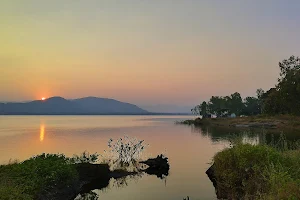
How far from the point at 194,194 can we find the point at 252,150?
4996 millimetres

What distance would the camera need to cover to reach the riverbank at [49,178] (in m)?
12.1

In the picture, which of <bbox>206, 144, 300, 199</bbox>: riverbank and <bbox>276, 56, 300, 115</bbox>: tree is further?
<bbox>276, 56, 300, 115</bbox>: tree

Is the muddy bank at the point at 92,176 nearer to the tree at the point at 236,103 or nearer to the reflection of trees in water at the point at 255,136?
the reflection of trees in water at the point at 255,136

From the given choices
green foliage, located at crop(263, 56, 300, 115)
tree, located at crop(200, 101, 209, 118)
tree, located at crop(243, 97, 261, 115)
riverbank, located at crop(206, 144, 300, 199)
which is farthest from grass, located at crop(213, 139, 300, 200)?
tree, located at crop(200, 101, 209, 118)

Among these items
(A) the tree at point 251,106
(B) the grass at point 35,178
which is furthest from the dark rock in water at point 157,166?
(A) the tree at point 251,106

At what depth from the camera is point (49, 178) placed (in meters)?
14.2

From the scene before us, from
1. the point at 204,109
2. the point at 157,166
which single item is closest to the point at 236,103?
the point at 204,109

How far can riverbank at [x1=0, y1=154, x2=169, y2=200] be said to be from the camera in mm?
12102

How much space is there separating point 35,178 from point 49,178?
32.2 inches

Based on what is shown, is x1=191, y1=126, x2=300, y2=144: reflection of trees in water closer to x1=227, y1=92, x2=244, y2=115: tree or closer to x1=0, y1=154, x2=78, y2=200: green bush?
x1=0, y1=154, x2=78, y2=200: green bush

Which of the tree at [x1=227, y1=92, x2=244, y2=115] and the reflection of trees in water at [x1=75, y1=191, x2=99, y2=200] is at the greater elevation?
the tree at [x1=227, y1=92, x2=244, y2=115]

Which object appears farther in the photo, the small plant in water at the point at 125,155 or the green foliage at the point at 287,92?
the green foliage at the point at 287,92

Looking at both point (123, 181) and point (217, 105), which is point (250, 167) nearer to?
point (123, 181)

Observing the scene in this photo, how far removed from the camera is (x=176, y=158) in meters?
29.2
